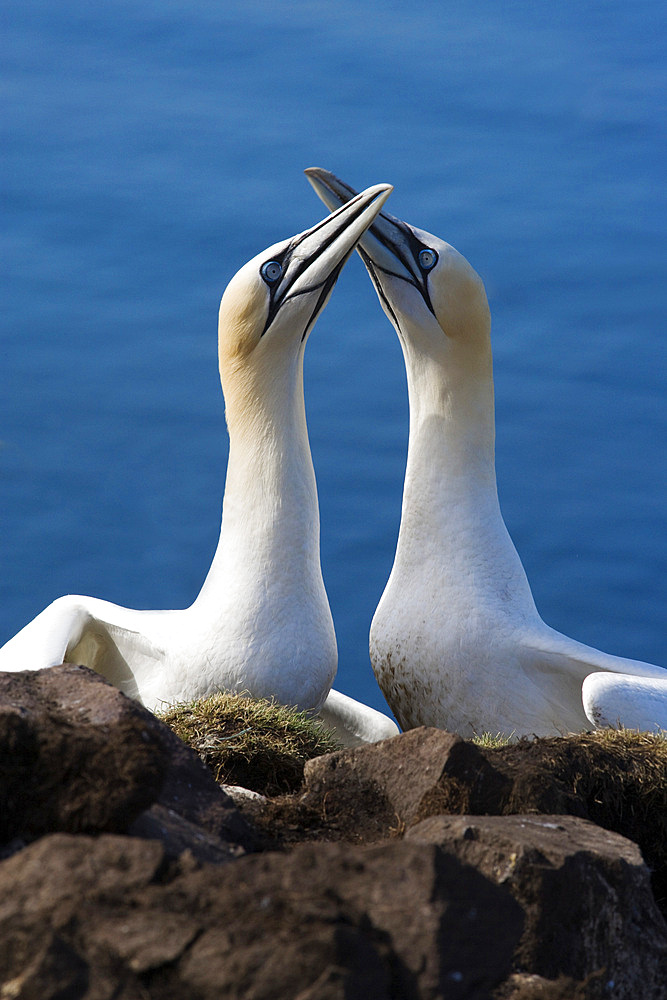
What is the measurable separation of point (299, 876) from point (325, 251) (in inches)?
92.4

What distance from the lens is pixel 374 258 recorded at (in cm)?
370

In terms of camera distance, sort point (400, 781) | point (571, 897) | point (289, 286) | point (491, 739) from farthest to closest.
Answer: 1. point (289, 286)
2. point (491, 739)
3. point (400, 781)
4. point (571, 897)

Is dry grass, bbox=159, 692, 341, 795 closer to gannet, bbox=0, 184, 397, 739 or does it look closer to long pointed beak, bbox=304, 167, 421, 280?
gannet, bbox=0, 184, 397, 739

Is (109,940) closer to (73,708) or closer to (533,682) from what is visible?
(73,708)

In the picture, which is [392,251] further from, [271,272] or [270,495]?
[270,495]

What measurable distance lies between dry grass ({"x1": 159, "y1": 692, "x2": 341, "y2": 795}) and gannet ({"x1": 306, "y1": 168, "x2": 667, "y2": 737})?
537 mm

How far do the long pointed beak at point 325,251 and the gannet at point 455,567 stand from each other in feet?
0.71

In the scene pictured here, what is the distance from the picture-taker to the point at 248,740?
9.82 ft

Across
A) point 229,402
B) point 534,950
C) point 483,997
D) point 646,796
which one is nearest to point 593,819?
point 646,796

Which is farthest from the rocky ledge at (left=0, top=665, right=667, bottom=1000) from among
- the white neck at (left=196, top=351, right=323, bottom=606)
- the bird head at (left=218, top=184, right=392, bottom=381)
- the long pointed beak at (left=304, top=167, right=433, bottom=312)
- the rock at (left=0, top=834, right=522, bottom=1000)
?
the long pointed beak at (left=304, top=167, right=433, bottom=312)

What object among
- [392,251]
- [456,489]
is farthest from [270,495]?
[392,251]

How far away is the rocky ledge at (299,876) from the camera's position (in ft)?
4.62

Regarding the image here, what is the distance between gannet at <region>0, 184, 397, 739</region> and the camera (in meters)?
3.40

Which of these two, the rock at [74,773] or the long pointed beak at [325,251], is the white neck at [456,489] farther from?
the rock at [74,773]
